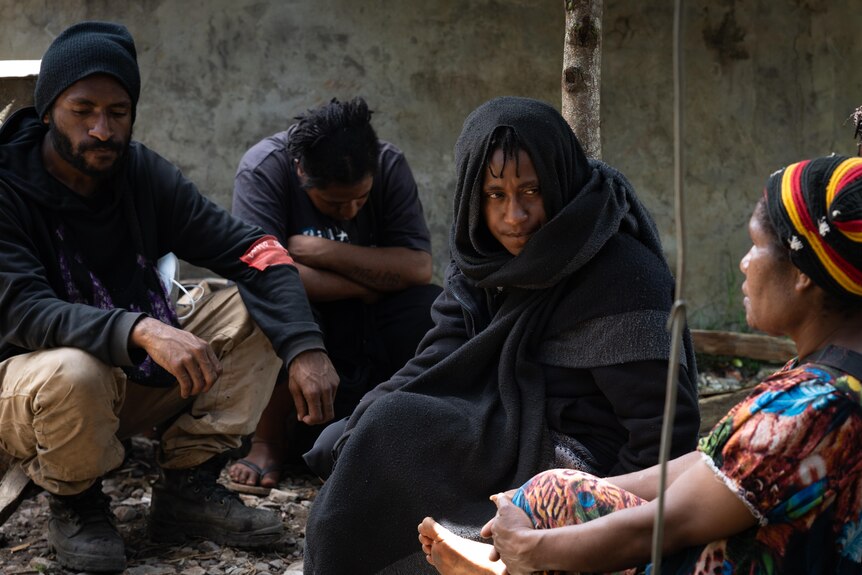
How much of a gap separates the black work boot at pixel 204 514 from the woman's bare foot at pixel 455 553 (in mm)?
1420

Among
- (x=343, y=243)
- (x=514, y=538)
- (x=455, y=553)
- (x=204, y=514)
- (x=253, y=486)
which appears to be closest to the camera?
(x=514, y=538)

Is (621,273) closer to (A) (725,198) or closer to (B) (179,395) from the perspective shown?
(B) (179,395)

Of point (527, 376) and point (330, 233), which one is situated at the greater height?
point (330, 233)

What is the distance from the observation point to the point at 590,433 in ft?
10.0

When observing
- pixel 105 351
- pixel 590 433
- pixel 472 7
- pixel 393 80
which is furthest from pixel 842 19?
pixel 105 351

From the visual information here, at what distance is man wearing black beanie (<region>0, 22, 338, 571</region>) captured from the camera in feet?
11.9

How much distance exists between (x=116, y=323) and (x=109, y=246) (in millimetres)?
493

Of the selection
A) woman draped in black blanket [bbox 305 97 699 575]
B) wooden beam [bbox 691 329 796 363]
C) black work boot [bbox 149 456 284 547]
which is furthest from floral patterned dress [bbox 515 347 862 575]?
wooden beam [bbox 691 329 796 363]

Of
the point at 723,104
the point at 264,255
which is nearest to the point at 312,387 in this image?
the point at 264,255

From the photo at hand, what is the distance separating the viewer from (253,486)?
4586 millimetres

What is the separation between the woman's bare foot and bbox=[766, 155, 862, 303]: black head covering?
94 centimetres

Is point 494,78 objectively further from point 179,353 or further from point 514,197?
point 514,197

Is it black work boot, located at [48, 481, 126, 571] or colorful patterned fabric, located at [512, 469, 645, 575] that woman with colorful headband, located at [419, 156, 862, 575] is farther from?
black work boot, located at [48, 481, 126, 571]

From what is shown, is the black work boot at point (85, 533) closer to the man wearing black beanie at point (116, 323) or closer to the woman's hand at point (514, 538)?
the man wearing black beanie at point (116, 323)
